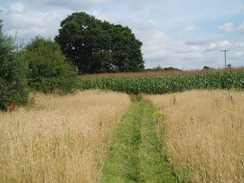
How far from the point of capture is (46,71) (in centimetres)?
1869

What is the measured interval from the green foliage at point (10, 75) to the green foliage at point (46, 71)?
6.27 m

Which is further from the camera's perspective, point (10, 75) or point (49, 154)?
point (10, 75)

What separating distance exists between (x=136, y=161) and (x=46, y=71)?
1435 cm

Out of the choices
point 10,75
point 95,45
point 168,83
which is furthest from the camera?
point 95,45

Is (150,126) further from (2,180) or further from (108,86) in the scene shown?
(108,86)

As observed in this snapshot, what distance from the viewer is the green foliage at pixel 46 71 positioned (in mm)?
18109

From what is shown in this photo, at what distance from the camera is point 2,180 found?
14.6 feet

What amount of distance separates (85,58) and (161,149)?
129 ft

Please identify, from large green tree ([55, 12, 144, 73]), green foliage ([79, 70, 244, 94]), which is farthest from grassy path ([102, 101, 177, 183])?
large green tree ([55, 12, 144, 73])

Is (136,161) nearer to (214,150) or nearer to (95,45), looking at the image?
(214,150)

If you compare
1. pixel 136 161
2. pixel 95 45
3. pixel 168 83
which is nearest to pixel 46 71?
pixel 168 83

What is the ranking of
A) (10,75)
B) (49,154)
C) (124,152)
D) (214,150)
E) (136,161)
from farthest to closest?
(10,75)
(124,152)
(136,161)
(214,150)
(49,154)

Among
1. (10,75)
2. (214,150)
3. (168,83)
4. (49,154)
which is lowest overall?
(214,150)

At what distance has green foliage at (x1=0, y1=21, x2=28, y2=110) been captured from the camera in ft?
34.9
